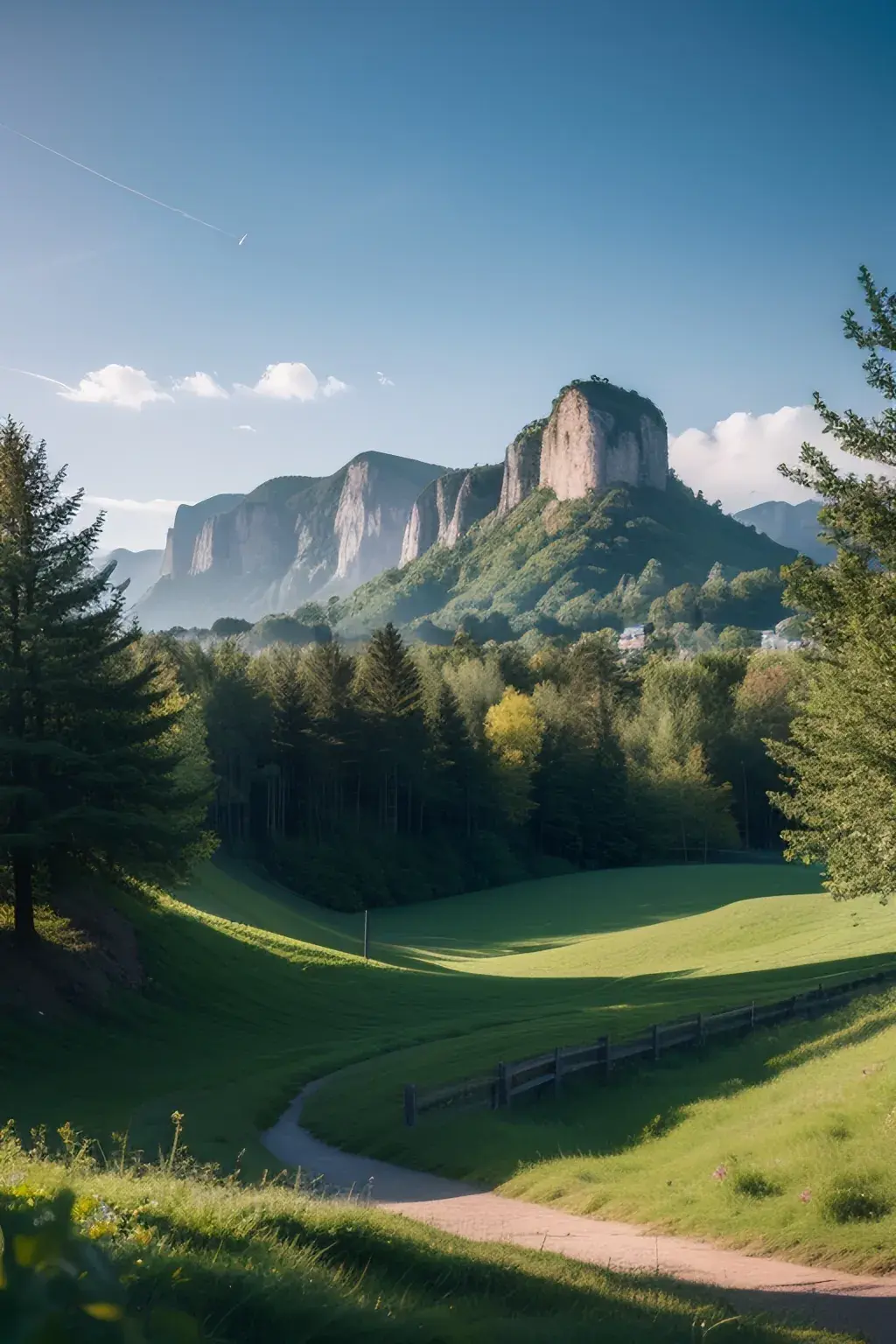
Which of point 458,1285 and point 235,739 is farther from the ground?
point 235,739

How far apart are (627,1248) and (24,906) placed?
18233 mm

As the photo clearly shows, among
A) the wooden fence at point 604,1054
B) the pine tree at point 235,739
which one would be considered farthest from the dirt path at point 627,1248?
the pine tree at point 235,739

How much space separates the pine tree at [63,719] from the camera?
24.0 metres

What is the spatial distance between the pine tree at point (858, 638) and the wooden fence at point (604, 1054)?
15.6 ft

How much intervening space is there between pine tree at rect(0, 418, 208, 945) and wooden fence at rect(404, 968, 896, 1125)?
9.95m

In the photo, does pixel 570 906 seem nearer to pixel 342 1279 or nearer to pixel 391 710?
pixel 391 710

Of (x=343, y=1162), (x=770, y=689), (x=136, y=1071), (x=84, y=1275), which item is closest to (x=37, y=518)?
(x=136, y=1071)

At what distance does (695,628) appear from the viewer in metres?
188

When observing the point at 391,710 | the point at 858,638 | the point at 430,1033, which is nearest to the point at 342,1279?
the point at 858,638

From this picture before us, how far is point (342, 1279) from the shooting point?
19.1 feet

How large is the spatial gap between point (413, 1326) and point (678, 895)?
5661 cm

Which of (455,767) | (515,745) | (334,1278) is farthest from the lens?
(515,745)

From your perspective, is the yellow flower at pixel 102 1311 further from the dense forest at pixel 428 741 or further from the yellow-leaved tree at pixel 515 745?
the yellow-leaved tree at pixel 515 745

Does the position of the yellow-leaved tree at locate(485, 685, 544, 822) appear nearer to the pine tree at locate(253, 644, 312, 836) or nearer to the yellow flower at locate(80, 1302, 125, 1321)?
the pine tree at locate(253, 644, 312, 836)
